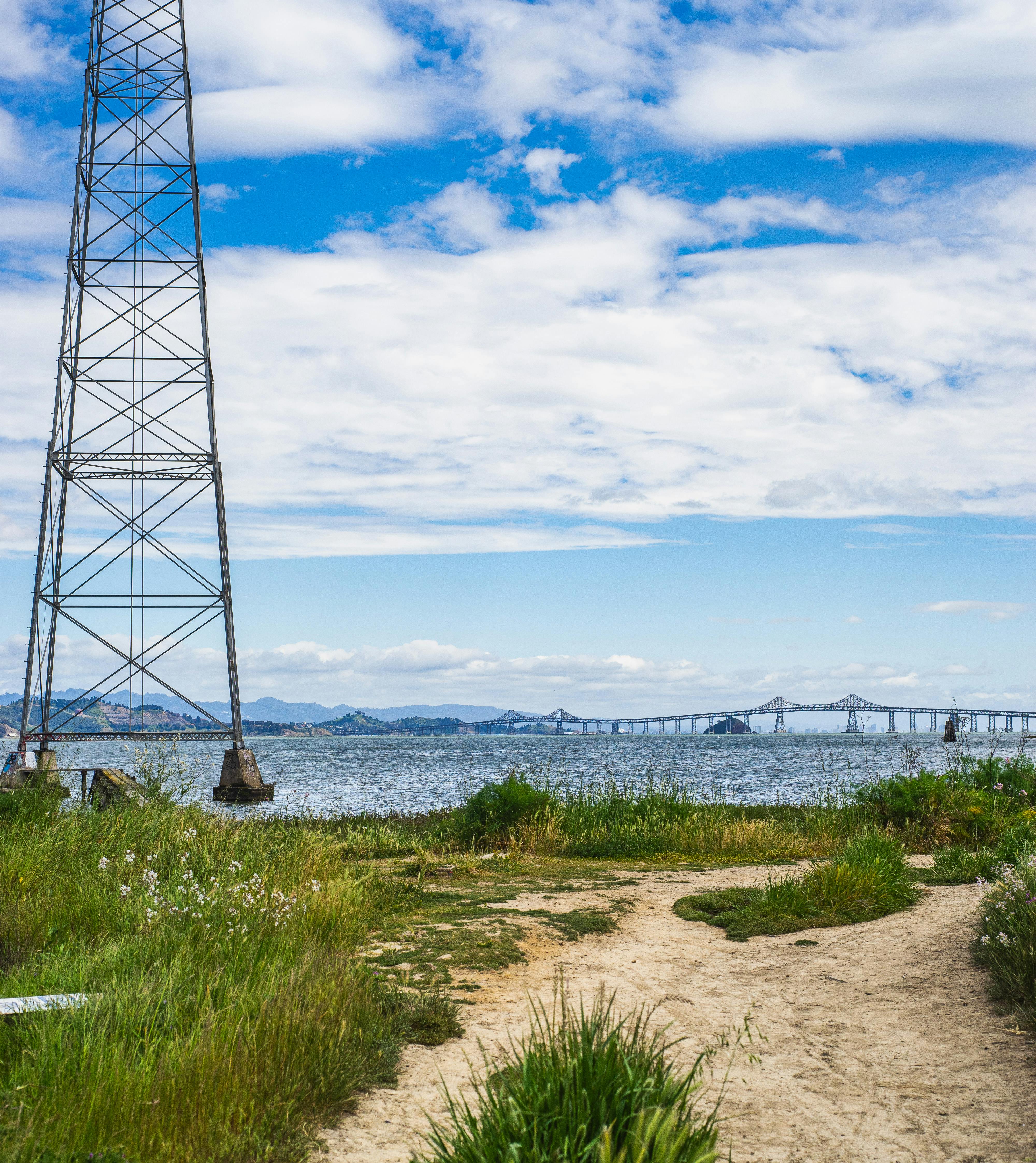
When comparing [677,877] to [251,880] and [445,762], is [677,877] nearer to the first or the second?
[251,880]

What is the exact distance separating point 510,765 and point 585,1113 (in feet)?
160

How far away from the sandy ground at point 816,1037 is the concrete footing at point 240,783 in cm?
1303

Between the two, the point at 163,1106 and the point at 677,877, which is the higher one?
the point at 163,1106

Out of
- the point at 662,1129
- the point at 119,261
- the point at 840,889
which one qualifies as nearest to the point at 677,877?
the point at 840,889

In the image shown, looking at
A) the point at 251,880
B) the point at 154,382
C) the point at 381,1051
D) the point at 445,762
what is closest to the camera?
the point at 381,1051

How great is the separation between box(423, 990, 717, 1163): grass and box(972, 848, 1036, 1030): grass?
2785 millimetres

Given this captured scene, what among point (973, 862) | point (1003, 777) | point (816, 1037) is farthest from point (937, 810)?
point (816, 1037)

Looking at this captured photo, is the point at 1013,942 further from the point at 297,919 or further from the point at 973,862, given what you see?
the point at 297,919

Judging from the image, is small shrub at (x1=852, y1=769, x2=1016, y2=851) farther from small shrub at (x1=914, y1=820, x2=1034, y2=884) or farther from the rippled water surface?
the rippled water surface

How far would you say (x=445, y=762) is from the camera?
65.6m

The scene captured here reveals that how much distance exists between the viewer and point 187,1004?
14.9 feet

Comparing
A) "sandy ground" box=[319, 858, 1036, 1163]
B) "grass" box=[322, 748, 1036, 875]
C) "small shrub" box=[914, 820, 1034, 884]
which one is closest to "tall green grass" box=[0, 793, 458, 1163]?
"sandy ground" box=[319, 858, 1036, 1163]

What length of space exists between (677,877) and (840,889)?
2477 mm

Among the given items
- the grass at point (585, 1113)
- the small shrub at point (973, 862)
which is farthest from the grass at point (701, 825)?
the grass at point (585, 1113)
